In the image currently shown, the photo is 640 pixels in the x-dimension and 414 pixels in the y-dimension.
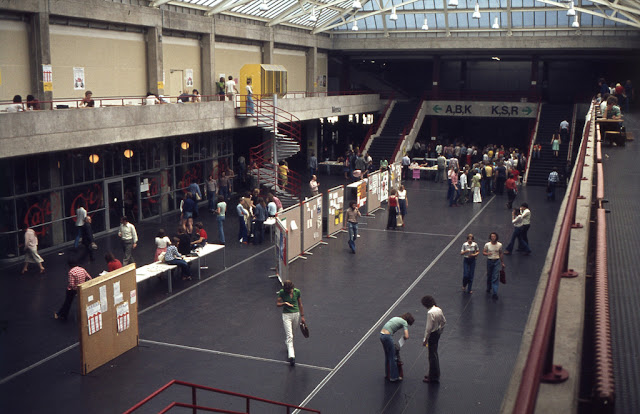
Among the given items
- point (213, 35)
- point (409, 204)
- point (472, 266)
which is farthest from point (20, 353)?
point (213, 35)

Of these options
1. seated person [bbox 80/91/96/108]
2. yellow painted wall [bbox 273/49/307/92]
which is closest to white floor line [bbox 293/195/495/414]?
seated person [bbox 80/91/96/108]

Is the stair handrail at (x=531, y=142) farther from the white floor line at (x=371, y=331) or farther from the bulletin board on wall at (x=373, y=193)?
the white floor line at (x=371, y=331)

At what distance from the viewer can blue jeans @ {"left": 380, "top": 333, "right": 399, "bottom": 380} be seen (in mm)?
12125

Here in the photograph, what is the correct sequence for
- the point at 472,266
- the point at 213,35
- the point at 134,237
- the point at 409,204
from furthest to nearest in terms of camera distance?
the point at 213,35 < the point at 409,204 < the point at 134,237 < the point at 472,266

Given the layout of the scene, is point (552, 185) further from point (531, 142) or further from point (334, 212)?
point (334, 212)

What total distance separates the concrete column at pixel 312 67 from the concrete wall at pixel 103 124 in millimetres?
16525

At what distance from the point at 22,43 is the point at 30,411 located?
1616 centimetres

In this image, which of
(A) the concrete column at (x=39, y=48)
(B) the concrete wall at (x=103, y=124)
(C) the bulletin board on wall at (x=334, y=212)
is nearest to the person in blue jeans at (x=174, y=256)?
(B) the concrete wall at (x=103, y=124)

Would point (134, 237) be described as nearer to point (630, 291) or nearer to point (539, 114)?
point (630, 291)

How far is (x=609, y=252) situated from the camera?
8008mm

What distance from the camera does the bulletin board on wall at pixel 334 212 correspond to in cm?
2489

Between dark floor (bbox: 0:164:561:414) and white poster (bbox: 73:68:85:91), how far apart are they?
740 centimetres

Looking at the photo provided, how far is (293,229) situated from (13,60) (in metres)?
11.4

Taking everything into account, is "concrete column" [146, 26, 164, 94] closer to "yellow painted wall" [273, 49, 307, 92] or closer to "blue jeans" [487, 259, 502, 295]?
"yellow painted wall" [273, 49, 307, 92]
